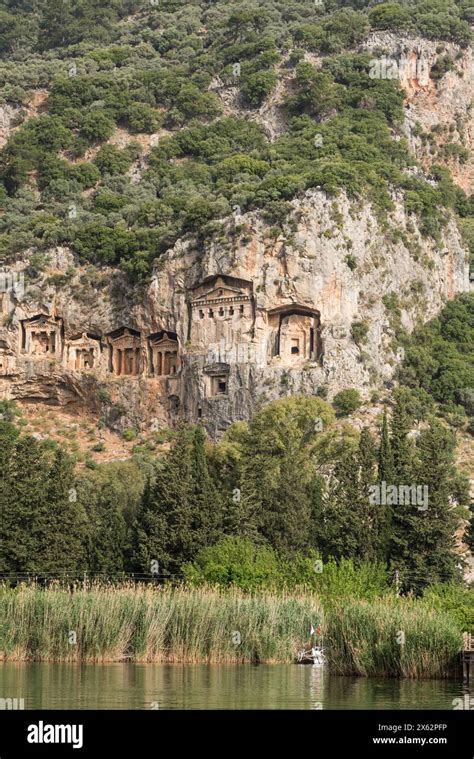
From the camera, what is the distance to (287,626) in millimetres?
50469

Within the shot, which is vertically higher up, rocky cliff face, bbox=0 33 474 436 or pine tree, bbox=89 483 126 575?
rocky cliff face, bbox=0 33 474 436

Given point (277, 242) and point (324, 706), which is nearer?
point (324, 706)

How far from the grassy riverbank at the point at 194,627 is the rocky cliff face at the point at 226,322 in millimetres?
47113

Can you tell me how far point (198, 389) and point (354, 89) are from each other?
4100 centimetres

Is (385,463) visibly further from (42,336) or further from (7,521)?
(42,336)

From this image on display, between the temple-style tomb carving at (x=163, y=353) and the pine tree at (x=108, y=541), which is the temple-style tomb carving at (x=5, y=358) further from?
the pine tree at (x=108, y=541)

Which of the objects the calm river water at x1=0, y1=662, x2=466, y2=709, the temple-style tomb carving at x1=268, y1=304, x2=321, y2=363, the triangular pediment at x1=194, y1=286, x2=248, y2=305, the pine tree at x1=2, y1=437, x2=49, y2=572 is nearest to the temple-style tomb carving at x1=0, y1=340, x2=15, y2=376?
the triangular pediment at x1=194, y1=286, x2=248, y2=305

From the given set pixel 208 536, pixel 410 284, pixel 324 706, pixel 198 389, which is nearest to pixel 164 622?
pixel 324 706

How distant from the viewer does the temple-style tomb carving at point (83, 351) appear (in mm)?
107312

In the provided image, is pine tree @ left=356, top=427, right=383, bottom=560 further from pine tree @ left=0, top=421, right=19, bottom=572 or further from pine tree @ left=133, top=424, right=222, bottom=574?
pine tree @ left=0, top=421, right=19, bottom=572

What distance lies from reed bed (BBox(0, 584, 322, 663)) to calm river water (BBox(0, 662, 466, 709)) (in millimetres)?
880

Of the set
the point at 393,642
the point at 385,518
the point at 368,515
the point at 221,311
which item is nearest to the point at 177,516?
the point at 368,515

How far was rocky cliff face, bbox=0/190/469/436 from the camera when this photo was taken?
99.4 m

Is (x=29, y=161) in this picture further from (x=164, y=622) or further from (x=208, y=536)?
(x=164, y=622)
